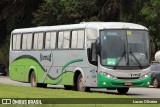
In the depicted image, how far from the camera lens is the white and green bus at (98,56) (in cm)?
2477

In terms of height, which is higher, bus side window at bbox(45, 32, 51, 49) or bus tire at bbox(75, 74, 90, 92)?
bus side window at bbox(45, 32, 51, 49)

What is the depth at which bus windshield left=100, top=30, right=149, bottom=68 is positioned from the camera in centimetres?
2484

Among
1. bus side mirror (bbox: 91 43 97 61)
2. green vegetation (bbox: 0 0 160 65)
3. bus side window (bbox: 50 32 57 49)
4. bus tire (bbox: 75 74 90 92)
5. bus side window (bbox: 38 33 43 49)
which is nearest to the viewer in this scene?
bus side mirror (bbox: 91 43 97 61)

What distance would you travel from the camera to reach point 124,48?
82.1ft

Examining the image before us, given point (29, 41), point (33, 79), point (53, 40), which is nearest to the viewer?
point (53, 40)

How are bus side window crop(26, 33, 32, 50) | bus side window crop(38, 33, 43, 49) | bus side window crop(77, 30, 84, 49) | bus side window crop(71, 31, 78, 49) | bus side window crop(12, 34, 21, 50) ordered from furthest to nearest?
1. bus side window crop(12, 34, 21, 50)
2. bus side window crop(26, 33, 32, 50)
3. bus side window crop(38, 33, 43, 49)
4. bus side window crop(71, 31, 78, 49)
5. bus side window crop(77, 30, 84, 49)

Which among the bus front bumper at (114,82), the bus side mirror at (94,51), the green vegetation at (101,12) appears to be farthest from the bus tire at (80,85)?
the green vegetation at (101,12)

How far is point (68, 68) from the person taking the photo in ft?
89.6

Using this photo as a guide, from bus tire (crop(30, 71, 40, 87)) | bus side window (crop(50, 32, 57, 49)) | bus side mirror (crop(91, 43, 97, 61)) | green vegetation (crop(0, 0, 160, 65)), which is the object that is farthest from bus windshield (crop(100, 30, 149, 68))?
green vegetation (crop(0, 0, 160, 65))

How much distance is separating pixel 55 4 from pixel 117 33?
1100 inches

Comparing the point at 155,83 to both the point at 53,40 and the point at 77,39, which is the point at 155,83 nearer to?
the point at 53,40

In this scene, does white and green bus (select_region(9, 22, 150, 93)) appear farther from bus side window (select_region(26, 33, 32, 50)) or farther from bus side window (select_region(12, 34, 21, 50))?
bus side window (select_region(12, 34, 21, 50))

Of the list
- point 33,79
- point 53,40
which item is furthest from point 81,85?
point 33,79

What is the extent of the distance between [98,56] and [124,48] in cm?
123
